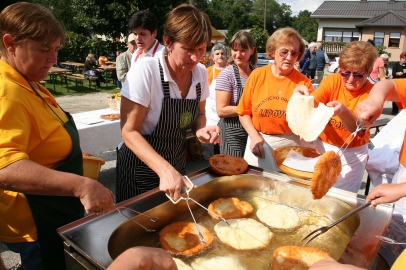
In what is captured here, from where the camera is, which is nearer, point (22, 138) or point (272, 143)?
point (22, 138)

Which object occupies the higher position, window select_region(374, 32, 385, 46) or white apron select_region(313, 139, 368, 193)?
window select_region(374, 32, 385, 46)

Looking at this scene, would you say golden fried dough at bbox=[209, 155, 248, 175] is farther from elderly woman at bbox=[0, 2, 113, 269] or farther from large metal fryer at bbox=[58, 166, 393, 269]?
elderly woman at bbox=[0, 2, 113, 269]

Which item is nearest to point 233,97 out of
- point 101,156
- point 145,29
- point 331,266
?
point 145,29

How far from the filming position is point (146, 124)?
1.97 meters

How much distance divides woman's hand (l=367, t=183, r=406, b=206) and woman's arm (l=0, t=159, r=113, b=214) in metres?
1.34

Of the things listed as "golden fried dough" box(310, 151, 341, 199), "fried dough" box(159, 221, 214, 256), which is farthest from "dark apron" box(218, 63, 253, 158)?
"fried dough" box(159, 221, 214, 256)

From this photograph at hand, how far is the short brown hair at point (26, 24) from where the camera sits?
4.55 ft

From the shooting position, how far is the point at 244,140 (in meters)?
3.58

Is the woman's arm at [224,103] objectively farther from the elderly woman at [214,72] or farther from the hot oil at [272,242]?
the hot oil at [272,242]

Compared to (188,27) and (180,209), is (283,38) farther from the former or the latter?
(180,209)

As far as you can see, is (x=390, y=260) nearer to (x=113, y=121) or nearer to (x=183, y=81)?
(x=183, y=81)

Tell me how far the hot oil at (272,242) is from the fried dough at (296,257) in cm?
7

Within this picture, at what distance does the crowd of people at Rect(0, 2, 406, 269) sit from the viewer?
133cm

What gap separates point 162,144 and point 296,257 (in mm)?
1075
